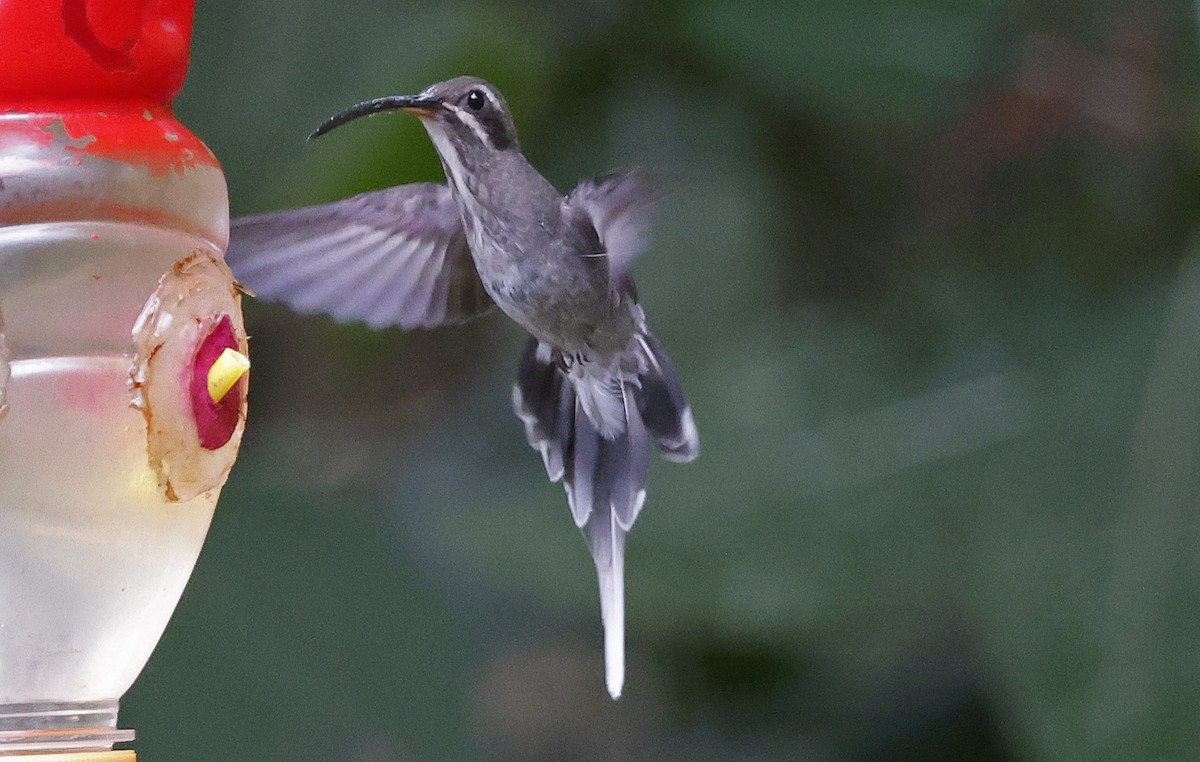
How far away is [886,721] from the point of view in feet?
6.56

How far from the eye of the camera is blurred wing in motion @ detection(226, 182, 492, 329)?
3.36ft

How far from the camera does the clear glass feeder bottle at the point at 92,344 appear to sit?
2.95 feet

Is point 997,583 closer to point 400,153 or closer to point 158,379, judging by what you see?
point 400,153

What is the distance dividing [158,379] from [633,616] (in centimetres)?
95

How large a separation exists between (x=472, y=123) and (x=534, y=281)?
0.14 m

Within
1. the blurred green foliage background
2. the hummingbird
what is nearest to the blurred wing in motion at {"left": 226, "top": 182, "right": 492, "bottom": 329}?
the hummingbird

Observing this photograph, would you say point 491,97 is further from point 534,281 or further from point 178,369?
point 178,369

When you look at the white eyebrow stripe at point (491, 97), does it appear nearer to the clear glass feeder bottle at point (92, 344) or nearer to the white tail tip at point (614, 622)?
the clear glass feeder bottle at point (92, 344)

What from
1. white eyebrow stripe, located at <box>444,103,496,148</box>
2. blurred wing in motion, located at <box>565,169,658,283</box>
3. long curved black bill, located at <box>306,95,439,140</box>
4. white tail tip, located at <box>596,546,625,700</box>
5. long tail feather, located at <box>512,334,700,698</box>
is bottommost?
white tail tip, located at <box>596,546,625,700</box>

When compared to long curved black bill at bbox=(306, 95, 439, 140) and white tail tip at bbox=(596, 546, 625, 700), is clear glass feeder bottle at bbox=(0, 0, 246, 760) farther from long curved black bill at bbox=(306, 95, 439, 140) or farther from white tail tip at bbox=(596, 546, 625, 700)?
white tail tip at bbox=(596, 546, 625, 700)

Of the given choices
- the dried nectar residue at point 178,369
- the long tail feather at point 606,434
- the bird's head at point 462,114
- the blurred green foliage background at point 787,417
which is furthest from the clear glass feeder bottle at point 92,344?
the blurred green foliage background at point 787,417

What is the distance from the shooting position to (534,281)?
1019 millimetres

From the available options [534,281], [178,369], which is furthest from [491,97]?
[178,369]

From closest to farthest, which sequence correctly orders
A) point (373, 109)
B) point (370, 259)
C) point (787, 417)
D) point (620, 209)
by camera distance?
point (373, 109) → point (620, 209) → point (370, 259) → point (787, 417)
